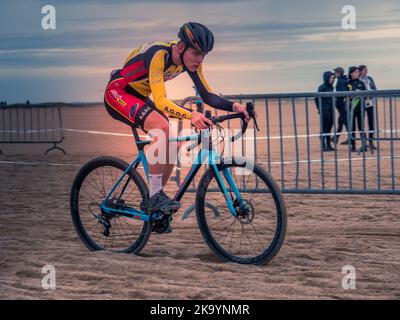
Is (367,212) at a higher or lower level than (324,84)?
lower

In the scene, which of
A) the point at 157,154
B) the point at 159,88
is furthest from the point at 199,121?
the point at 157,154

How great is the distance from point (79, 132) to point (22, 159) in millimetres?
9088

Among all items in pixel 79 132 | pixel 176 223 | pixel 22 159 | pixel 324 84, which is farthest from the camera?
pixel 79 132

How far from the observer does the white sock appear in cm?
661

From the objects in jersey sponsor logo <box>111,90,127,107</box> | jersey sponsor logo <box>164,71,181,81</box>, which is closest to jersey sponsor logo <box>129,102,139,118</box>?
jersey sponsor logo <box>111,90,127,107</box>

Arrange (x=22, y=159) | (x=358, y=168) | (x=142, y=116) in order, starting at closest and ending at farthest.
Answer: (x=142, y=116) → (x=358, y=168) → (x=22, y=159)

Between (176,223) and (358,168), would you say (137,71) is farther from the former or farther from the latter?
(358,168)

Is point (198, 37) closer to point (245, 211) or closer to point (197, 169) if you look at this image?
point (197, 169)

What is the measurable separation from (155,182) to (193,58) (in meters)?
1.03

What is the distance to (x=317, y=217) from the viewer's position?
8875mm

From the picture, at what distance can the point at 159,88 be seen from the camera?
6.30 metres
